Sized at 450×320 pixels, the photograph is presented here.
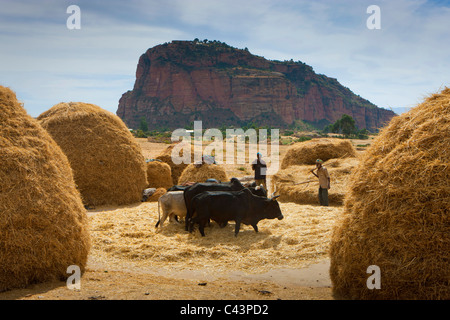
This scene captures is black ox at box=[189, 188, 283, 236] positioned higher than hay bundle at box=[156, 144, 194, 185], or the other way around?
hay bundle at box=[156, 144, 194, 185]

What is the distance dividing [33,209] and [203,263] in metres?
2.85

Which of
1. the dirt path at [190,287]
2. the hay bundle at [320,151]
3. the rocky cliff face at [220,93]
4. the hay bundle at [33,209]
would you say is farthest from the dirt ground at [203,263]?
the rocky cliff face at [220,93]

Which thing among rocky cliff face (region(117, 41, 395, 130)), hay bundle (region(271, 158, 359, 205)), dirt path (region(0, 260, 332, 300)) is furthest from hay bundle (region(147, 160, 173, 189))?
rocky cliff face (region(117, 41, 395, 130))

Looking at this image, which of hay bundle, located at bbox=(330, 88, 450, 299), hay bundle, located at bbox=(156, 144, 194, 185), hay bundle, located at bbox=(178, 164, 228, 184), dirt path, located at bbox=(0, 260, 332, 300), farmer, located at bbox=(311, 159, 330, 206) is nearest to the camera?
hay bundle, located at bbox=(330, 88, 450, 299)

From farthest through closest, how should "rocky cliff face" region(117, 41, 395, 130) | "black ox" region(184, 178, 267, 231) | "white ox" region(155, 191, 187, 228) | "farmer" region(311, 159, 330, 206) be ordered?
"rocky cliff face" region(117, 41, 395, 130) < "farmer" region(311, 159, 330, 206) < "white ox" region(155, 191, 187, 228) < "black ox" region(184, 178, 267, 231)

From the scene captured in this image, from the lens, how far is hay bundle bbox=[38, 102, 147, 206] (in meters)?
12.0

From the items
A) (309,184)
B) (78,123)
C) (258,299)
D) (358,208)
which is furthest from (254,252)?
(78,123)

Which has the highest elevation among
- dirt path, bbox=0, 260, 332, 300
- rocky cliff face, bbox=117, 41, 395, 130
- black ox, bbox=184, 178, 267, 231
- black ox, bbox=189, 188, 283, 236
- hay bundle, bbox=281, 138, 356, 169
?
rocky cliff face, bbox=117, 41, 395, 130

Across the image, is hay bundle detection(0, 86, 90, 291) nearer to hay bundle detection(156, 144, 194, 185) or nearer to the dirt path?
the dirt path

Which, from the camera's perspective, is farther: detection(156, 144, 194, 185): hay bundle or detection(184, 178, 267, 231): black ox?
detection(156, 144, 194, 185): hay bundle

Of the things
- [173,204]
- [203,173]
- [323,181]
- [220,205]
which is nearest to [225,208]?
[220,205]

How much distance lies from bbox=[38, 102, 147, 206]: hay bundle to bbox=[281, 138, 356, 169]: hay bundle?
620 centimetres

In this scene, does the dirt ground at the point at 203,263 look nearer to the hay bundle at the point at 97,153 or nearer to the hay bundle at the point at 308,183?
the hay bundle at the point at 308,183
